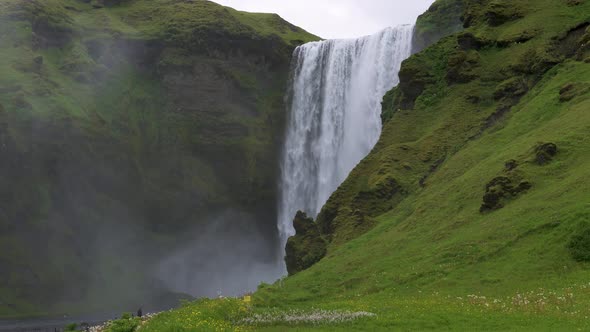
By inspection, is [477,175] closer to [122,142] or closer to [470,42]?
[470,42]

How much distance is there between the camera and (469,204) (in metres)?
42.5

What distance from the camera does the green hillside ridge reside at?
2825 cm

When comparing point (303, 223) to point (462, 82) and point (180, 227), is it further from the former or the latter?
point (180, 227)

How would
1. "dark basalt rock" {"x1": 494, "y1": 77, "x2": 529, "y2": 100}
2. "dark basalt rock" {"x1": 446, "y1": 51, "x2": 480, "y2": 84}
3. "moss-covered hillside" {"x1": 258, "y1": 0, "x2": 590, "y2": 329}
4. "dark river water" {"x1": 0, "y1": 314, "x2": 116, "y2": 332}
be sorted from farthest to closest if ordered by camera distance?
"dark river water" {"x1": 0, "y1": 314, "x2": 116, "y2": 332}
"dark basalt rock" {"x1": 446, "y1": 51, "x2": 480, "y2": 84}
"dark basalt rock" {"x1": 494, "y1": 77, "x2": 529, "y2": 100}
"moss-covered hillside" {"x1": 258, "y1": 0, "x2": 590, "y2": 329}

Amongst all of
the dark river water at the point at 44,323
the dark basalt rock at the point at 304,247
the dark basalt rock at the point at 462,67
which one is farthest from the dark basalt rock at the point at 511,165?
the dark river water at the point at 44,323

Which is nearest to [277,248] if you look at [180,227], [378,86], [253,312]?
[180,227]

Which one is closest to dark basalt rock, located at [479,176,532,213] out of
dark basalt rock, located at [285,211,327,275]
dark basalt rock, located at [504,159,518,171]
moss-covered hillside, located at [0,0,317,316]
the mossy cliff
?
the mossy cliff

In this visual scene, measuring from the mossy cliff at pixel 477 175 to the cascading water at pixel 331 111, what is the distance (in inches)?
780

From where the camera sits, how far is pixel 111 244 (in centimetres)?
10506

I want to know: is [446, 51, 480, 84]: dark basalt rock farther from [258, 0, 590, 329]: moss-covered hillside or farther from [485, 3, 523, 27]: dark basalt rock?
[485, 3, 523, 27]: dark basalt rock

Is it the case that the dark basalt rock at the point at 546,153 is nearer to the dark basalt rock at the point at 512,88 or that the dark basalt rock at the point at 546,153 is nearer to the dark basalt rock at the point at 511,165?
the dark basalt rock at the point at 511,165

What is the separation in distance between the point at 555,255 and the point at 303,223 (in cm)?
2506

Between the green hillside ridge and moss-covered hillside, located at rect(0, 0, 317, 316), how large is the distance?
4116 cm

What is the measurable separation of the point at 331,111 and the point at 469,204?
56221 mm
